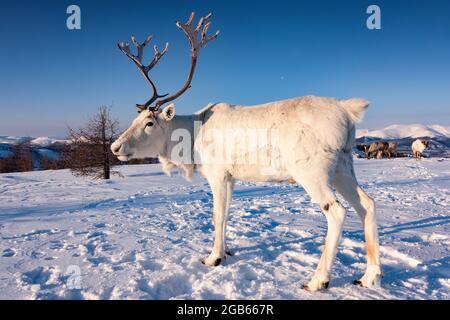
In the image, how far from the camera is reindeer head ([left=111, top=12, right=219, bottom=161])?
476cm

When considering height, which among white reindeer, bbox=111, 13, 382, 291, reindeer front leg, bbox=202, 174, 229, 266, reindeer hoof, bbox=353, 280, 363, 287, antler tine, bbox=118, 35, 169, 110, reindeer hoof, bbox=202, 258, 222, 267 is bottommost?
reindeer hoof, bbox=353, 280, 363, 287

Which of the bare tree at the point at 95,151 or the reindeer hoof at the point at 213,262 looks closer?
the reindeer hoof at the point at 213,262

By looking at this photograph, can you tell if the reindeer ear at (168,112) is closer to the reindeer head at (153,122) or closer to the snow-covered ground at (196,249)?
the reindeer head at (153,122)

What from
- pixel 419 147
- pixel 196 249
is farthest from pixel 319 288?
pixel 419 147

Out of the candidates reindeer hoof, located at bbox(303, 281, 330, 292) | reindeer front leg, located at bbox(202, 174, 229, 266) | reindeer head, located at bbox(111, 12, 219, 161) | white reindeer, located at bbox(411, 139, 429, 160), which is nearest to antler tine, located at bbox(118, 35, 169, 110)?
reindeer head, located at bbox(111, 12, 219, 161)

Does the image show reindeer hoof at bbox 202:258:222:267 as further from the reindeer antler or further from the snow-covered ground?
the reindeer antler

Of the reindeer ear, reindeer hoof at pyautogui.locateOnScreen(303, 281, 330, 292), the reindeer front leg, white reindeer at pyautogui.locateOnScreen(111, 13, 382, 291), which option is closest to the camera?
reindeer hoof at pyautogui.locateOnScreen(303, 281, 330, 292)

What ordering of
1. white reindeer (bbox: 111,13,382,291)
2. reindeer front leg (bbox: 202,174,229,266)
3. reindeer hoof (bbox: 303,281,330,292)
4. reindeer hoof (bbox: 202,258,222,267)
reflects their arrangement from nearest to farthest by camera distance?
1. reindeer hoof (bbox: 303,281,330,292)
2. white reindeer (bbox: 111,13,382,291)
3. reindeer hoof (bbox: 202,258,222,267)
4. reindeer front leg (bbox: 202,174,229,266)

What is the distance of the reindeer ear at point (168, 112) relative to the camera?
4.81 metres

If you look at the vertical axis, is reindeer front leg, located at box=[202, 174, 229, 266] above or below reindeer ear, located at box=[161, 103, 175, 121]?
A: below

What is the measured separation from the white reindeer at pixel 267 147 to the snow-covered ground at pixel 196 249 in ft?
1.57

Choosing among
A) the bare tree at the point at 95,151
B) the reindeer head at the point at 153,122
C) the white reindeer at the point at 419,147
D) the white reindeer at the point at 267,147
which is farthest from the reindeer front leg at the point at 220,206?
the white reindeer at the point at 419,147

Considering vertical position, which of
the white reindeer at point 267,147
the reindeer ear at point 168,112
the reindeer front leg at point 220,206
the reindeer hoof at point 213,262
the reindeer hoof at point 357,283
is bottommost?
the reindeer hoof at point 357,283
